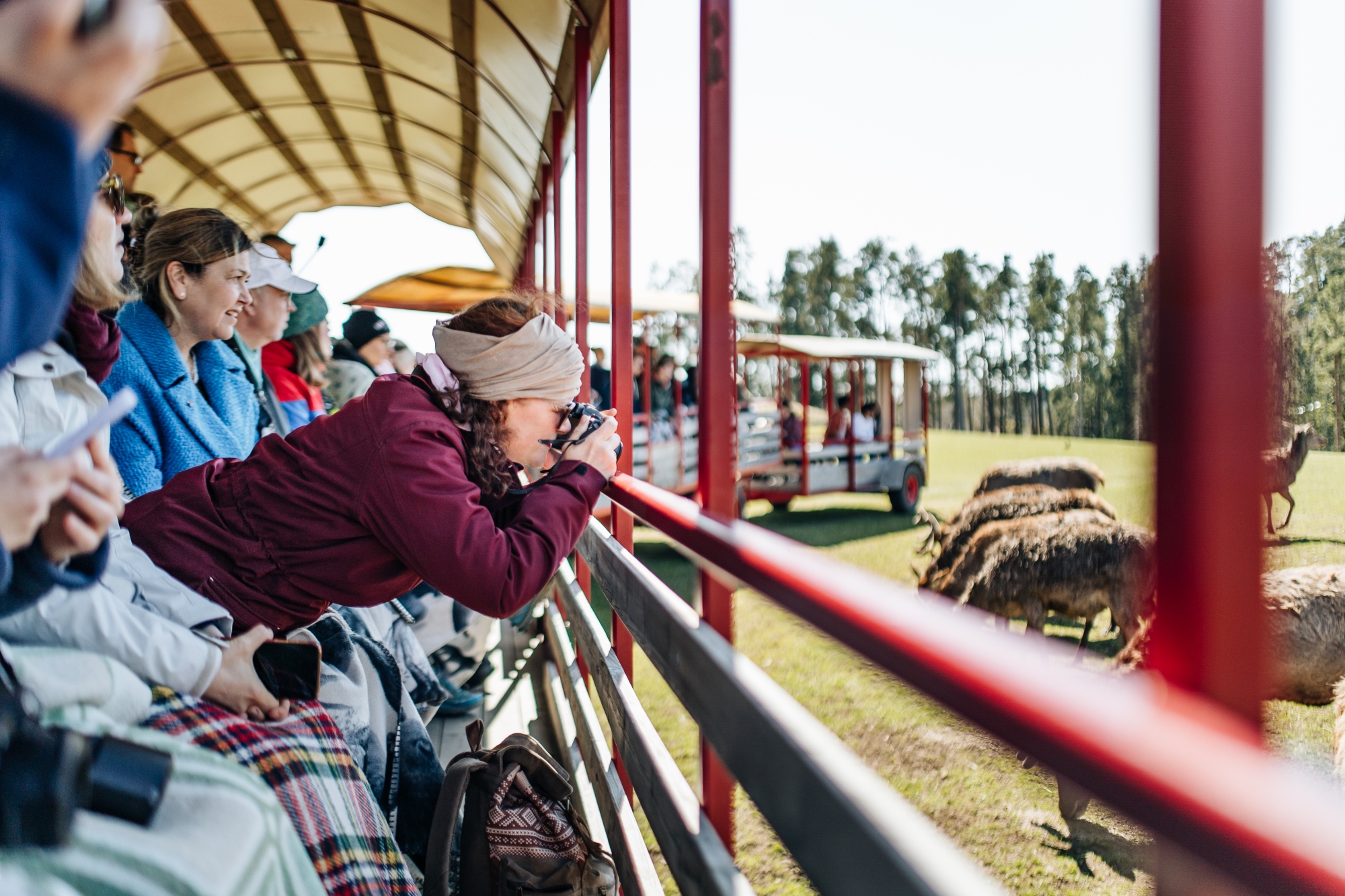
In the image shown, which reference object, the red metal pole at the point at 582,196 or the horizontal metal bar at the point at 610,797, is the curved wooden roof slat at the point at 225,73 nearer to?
the red metal pole at the point at 582,196

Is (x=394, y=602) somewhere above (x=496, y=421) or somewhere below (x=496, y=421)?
below

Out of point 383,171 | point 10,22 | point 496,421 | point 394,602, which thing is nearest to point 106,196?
point 496,421

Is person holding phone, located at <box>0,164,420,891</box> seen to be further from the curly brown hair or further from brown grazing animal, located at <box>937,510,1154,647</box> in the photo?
brown grazing animal, located at <box>937,510,1154,647</box>

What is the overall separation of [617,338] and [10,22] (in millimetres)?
2644

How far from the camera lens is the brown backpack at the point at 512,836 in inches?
79.0

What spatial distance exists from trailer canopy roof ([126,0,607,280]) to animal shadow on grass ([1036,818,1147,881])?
3628mm

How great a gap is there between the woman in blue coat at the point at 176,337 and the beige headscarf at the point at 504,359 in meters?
0.96

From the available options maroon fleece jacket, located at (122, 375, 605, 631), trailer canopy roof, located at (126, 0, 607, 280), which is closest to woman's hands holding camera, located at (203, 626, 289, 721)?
maroon fleece jacket, located at (122, 375, 605, 631)

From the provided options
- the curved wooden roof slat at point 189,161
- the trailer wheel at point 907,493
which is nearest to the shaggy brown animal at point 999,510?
the curved wooden roof slat at point 189,161

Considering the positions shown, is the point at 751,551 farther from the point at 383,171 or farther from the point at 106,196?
the point at 383,171

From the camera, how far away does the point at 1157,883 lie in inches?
24.0

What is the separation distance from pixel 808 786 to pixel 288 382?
3.93 m

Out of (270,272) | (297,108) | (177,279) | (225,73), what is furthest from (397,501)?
(297,108)

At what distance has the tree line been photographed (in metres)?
0.71
